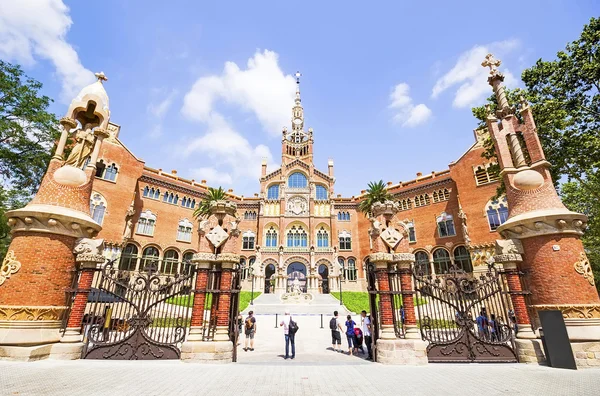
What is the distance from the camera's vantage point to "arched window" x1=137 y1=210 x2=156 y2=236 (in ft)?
105

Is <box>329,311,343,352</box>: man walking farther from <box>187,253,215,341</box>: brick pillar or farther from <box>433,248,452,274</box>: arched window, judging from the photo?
<box>433,248,452,274</box>: arched window

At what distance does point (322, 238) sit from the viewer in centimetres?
4097

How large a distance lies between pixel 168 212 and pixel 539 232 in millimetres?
35764

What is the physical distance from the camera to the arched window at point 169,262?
1280 inches

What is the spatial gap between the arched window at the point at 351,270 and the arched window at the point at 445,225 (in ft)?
42.4

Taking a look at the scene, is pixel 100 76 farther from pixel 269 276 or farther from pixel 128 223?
pixel 269 276

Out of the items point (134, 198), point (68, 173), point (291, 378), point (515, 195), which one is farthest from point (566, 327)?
point (134, 198)

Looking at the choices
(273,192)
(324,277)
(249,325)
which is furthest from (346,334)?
(273,192)

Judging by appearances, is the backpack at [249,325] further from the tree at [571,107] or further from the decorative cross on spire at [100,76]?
the tree at [571,107]

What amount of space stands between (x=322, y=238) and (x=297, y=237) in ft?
12.4

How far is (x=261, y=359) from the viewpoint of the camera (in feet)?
30.5

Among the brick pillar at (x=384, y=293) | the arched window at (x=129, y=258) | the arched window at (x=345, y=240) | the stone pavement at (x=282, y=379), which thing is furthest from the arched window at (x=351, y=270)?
the stone pavement at (x=282, y=379)

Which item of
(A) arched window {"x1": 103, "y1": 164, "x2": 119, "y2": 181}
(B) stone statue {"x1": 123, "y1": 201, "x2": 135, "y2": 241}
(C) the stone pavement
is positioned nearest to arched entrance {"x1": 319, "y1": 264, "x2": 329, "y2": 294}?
(B) stone statue {"x1": 123, "y1": 201, "x2": 135, "y2": 241}

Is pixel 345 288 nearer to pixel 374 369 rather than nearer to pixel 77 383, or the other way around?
pixel 374 369
